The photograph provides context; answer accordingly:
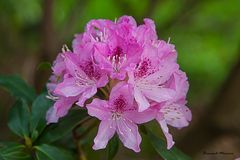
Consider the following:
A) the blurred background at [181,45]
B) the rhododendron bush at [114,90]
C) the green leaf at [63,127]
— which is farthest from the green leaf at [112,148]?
the blurred background at [181,45]

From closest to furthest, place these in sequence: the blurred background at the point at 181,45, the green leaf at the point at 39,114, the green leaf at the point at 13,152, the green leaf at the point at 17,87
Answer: the green leaf at the point at 13,152 < the green leaf at the point at 39,114 < the green leaf at the point at 17,87 < the blurred background at the point at 181,45

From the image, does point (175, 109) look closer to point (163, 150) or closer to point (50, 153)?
point (163, 150)

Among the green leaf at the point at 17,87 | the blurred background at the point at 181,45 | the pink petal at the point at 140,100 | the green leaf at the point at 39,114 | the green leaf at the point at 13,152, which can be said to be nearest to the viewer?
the pink petal at the point at 140,100

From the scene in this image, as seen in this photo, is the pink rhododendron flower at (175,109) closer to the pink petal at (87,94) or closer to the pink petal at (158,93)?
the pink petal at (158,93)

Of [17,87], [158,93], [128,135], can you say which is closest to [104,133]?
[128,135]

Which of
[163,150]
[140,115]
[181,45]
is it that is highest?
[140,115]

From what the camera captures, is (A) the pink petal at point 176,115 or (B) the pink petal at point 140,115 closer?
(B) the pink petal at point 140,115
